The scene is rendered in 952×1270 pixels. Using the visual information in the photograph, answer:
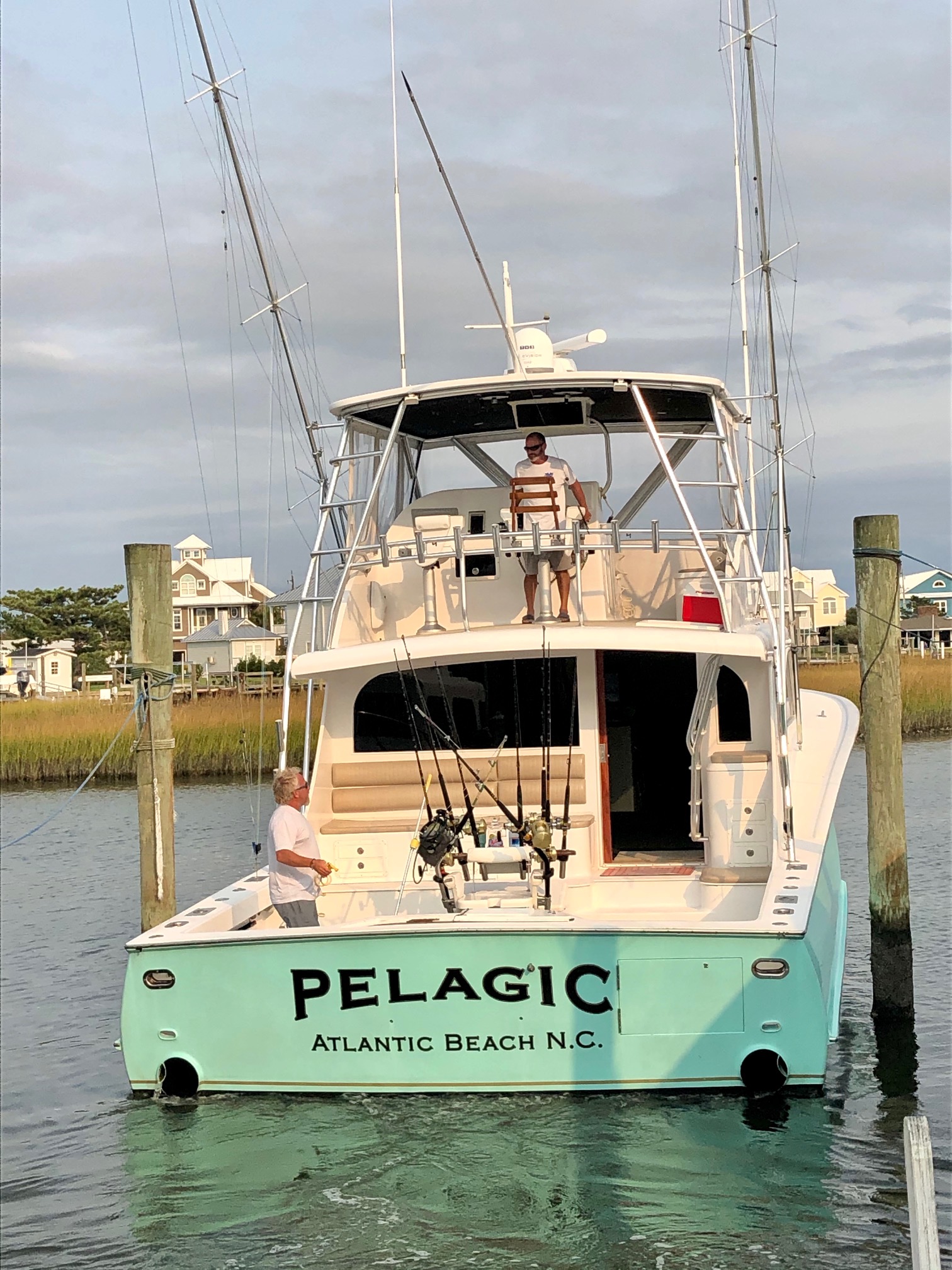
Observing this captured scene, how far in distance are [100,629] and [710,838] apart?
66.7m

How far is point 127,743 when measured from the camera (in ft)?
98.8

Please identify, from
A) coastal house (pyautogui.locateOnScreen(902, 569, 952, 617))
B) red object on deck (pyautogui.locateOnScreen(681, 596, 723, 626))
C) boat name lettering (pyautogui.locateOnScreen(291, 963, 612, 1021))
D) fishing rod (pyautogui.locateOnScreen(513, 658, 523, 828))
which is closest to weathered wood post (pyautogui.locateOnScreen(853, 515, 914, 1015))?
red object on deck (pyautogui.locateOnScreen(681, 596, 723, 626))

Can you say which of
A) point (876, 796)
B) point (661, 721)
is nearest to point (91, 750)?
point (661, 721)

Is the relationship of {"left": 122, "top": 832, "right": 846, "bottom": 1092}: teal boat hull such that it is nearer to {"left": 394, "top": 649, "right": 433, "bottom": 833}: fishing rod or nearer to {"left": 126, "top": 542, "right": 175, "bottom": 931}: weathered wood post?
{"left": 394, "top": 649, "right": 433, "bottom": 833}: fishing rod

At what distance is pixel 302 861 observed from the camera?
8.36 meters

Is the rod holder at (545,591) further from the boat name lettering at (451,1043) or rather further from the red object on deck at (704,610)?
the boat name lettering at (451,1043)

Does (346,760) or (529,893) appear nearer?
(529,893)

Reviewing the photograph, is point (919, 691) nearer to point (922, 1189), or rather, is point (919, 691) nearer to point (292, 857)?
point (292, 857)

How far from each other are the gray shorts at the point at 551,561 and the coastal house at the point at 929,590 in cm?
8605

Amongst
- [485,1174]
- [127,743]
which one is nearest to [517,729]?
[485,1174]

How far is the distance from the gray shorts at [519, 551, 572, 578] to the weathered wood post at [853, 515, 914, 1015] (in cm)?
208

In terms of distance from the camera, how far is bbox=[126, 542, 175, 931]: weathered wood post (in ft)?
34.0

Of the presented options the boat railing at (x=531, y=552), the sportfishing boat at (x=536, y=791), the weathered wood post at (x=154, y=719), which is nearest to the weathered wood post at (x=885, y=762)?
the sportfishing boat at (x=536, y=791)

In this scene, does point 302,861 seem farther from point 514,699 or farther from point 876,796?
point 876,796
